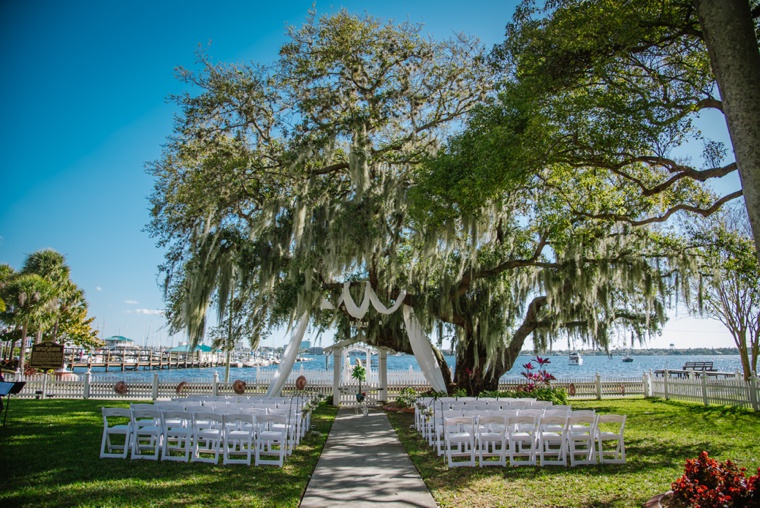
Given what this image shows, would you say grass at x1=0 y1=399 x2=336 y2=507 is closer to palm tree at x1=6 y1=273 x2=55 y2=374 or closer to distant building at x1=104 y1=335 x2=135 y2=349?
palm tree at x1=6 y1=273 x2=55 y2=374

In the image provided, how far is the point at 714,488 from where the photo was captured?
3.89m

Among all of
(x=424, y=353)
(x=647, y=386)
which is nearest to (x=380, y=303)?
(x=424, y=353)

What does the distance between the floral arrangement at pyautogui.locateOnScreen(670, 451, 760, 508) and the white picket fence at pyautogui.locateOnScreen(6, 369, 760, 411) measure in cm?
1120

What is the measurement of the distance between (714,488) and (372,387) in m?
12.5

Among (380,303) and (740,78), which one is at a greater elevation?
(740,78)

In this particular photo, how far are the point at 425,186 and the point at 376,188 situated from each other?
2.93 m

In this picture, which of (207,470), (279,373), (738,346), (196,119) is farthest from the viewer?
(738,346)

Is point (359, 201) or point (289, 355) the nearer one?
point (359, 201)

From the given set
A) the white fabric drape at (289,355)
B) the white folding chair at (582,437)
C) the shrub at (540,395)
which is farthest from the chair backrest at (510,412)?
the white fabric drape at (289,355)

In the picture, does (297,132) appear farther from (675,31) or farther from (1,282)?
(1,282)

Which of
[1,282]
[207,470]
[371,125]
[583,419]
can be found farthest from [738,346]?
[1,282]

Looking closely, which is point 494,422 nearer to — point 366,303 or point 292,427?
point 292,427

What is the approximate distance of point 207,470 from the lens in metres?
6.37

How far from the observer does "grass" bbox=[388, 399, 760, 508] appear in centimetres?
504
